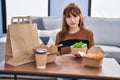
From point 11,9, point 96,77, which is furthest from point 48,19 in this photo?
point 96,77

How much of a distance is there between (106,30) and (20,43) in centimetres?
212

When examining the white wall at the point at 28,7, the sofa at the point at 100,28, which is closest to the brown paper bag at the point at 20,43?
the sofa at the point at 100,28

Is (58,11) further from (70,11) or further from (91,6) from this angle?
(70,11)

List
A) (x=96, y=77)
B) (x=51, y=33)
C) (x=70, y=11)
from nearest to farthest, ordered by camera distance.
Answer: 1. (x=96, y=77)
2. (x=70, y=11)
3. (x=51, y=33)

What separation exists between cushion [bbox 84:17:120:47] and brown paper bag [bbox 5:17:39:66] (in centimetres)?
196

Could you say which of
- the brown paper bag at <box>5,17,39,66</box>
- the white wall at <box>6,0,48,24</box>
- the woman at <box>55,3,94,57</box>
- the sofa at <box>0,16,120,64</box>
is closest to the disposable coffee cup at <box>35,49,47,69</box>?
the brown paper bag at <box>5,17,39,66</box>

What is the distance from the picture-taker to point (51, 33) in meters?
2.79

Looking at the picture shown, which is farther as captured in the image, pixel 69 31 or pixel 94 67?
pixel 69 31

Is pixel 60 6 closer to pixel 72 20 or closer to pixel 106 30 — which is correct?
pixel 106 30

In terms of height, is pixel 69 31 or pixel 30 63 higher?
pixel 69 31

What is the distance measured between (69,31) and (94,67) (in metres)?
0.69

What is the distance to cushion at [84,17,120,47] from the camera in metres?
3.00

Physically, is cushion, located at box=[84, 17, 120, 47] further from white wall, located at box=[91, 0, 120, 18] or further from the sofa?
white wall, located at box=[91, 0, 120, 18]

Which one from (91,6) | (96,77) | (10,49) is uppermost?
(91,6)
